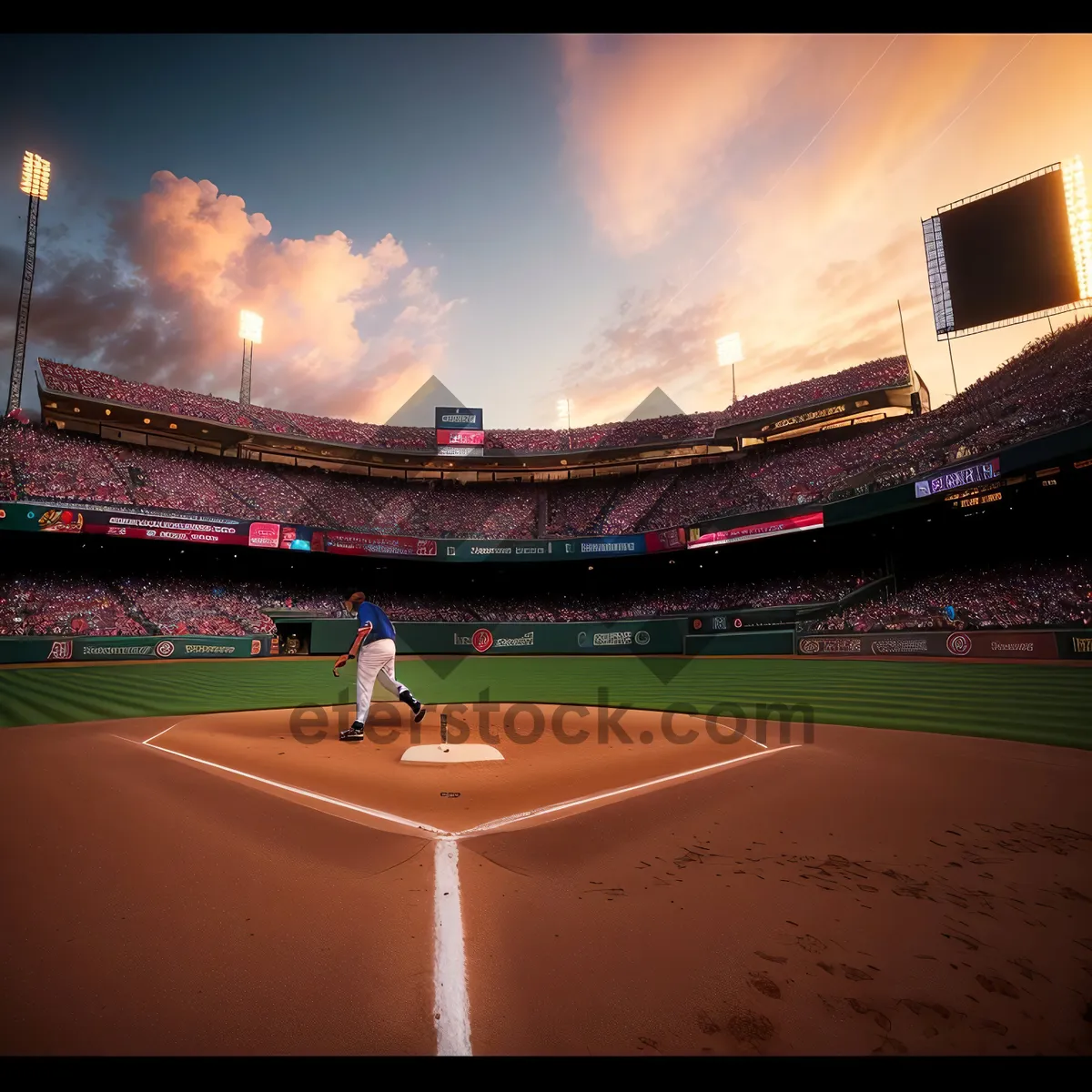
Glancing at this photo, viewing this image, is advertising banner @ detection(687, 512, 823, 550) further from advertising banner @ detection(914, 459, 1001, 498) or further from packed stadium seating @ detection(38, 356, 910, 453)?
packed stadium seating @ detection(38, 356, 910, 453)

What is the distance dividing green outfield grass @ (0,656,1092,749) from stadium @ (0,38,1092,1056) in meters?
0.17

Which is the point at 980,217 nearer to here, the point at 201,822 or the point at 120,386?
the point at 201,822

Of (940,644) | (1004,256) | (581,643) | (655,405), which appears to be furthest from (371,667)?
(655,405)

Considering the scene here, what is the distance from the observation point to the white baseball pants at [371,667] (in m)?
6.40

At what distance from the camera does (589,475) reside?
43.6 metres

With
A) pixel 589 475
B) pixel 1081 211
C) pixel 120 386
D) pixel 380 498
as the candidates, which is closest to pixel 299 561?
pixel 380 498

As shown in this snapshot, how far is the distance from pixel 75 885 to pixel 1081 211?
106 ft

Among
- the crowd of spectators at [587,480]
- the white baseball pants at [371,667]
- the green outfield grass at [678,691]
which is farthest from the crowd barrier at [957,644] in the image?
the white baseball pants at [371,667]

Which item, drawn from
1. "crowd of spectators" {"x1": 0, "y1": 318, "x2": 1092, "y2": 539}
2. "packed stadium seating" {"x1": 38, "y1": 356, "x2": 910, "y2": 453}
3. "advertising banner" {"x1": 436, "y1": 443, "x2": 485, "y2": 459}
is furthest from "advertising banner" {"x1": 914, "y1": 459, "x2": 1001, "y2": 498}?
"advertising banner" {"x1": 436, "y1": 443, "x2": 485, "y2": 459}

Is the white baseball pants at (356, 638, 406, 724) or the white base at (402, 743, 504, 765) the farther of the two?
the white baseball pants at (356, 638, 406, 724)

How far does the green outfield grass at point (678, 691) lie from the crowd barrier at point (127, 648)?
6.67 ft

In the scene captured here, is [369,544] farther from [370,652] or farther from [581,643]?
[370,652]

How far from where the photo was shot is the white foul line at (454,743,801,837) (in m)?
3.47
